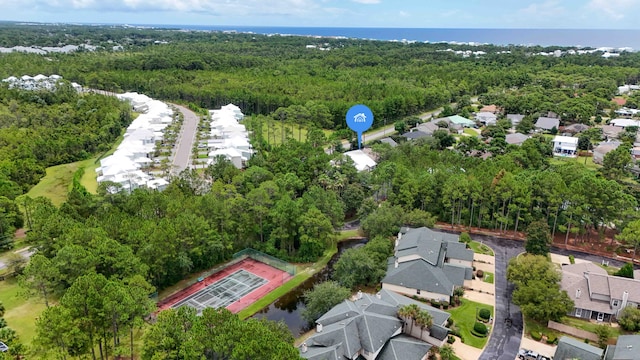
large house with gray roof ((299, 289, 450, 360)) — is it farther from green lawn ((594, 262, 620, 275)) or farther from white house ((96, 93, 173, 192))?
white house ((96, 93, 173, 192))

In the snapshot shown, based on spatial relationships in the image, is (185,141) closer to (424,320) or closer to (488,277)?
(488,277)

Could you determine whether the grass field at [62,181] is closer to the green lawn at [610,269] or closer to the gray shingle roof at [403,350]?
the gray shingle roof at [403,350]

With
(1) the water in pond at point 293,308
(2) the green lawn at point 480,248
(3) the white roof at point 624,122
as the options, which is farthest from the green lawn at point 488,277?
(3) the white roof at point 624,122

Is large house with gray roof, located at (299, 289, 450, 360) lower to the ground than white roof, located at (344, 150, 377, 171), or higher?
lower

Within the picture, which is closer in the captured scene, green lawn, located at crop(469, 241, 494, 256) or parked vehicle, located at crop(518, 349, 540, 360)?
parked vehicle, located at crop(518, 349, 540, 360)

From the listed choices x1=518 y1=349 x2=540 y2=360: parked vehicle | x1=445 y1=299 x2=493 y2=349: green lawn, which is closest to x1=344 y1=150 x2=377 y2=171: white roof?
x1=445 y1=299 x2=493 y2=349: green lawn

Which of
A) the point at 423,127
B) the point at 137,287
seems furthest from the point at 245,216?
the point at 423,127
